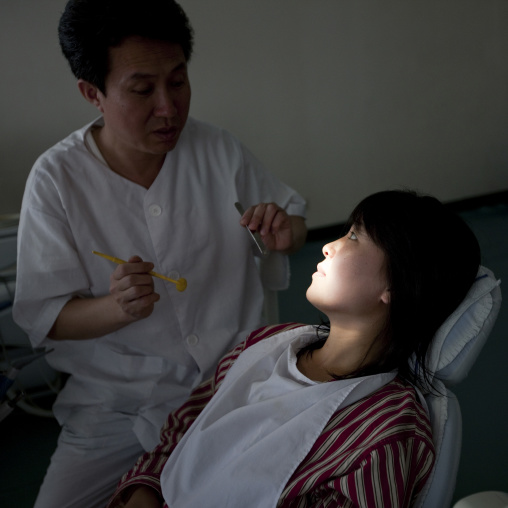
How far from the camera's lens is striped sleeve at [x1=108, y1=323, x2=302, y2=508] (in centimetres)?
124

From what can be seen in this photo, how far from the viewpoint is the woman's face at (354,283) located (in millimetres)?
1142

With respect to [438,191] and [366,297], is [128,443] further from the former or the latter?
[438,191]

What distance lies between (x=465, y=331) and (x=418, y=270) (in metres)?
0.13

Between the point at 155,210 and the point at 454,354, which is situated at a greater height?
the point at 155,210

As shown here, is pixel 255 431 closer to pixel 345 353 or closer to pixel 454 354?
pixel 345 353

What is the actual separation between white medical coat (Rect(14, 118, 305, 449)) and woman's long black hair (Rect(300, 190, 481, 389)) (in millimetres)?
494

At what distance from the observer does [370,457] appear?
0.96 meters

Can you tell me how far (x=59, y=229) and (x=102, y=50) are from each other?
41 cm

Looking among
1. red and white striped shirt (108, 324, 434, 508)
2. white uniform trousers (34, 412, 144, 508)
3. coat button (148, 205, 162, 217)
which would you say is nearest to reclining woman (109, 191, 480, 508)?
red and white striped shirt (108, 324, 434, 508)

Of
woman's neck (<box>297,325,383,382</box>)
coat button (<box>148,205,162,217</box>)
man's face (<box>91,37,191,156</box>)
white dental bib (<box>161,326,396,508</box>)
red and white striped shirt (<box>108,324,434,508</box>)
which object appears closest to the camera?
red and white striped shirt (<box>108,324,434,508</box>)

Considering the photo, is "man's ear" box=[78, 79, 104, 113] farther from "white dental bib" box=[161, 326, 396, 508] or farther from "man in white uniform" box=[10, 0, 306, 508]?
"white dental bib" box=[161, 326, 396, 508]

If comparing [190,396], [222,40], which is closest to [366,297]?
[190,396]

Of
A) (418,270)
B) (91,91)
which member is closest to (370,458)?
(418,270)

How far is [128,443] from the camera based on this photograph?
145cm
